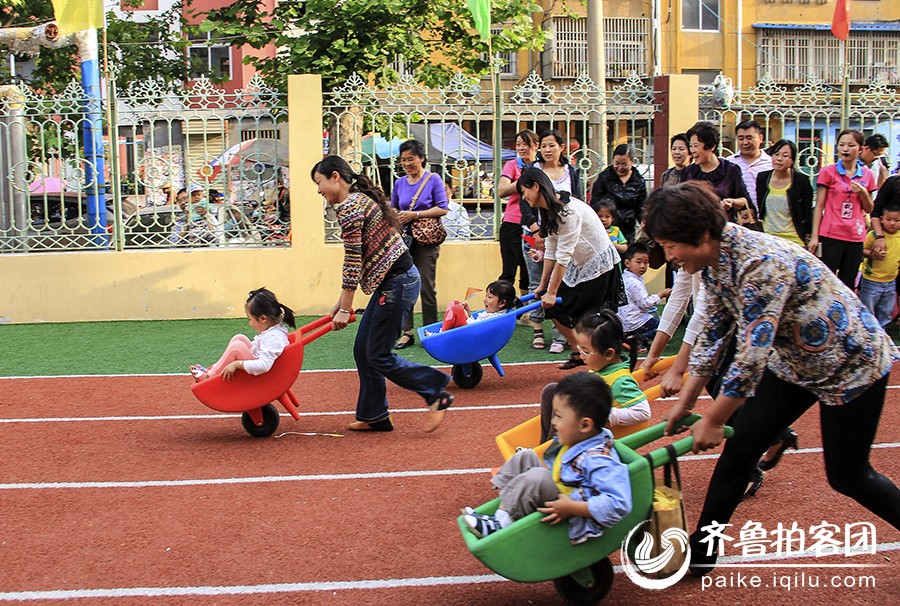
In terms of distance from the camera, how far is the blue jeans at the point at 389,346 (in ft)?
22.3

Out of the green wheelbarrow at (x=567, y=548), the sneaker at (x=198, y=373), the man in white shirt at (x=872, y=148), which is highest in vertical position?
the man in white shirt at (x=872, y=148)

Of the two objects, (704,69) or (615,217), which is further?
(704,69)

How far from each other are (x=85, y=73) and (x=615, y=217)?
319 inches

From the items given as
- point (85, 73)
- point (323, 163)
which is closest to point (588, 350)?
point (323, 163)

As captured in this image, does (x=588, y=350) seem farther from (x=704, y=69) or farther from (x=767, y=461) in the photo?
A: (x=704, y=69)

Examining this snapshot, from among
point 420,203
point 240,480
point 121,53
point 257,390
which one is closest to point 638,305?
point 420,203

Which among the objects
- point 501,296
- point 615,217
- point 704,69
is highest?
point 704,69

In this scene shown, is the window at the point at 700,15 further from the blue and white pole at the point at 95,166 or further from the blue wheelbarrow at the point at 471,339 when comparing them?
the blue wheelbarrow at the point at 471,339

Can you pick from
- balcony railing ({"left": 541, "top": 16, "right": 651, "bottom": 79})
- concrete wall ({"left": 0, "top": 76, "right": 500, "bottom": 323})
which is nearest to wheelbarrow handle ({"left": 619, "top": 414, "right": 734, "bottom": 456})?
concrete wall ({"left": 0, "top": 76, "right": 500, "bottom": 323})

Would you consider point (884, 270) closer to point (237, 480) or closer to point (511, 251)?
point (511, 251)

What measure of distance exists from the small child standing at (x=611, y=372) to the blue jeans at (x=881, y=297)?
17.2 feet

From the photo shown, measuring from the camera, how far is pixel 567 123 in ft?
39.1

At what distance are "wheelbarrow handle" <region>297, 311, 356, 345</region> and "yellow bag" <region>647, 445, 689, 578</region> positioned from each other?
3.13m

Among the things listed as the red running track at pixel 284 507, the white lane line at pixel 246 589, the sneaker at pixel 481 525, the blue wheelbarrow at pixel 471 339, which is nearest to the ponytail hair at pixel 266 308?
the red running track at pixel 284 507
